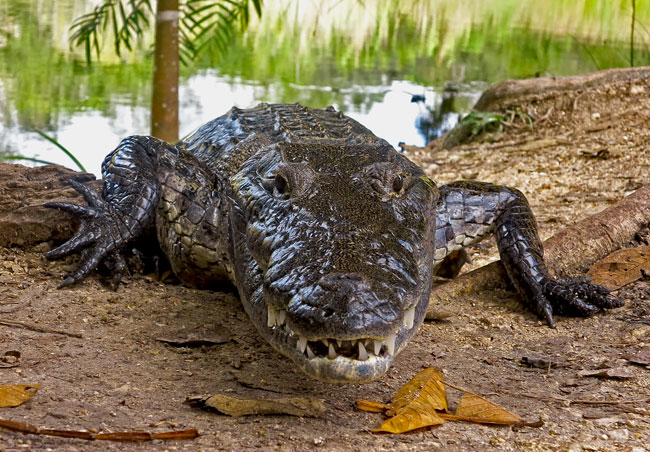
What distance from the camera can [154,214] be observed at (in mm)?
3494

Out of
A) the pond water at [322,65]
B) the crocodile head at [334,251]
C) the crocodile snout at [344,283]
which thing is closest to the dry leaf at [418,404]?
the crocodile head at [334,251]

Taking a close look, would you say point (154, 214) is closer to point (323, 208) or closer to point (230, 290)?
point (230, 290)

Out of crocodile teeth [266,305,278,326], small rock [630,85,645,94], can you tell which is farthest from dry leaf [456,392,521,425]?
small rock [630,85,645,94]

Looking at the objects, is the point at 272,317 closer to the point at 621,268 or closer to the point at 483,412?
the point at 483,412

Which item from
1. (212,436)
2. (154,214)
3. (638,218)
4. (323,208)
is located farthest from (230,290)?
(638,218)

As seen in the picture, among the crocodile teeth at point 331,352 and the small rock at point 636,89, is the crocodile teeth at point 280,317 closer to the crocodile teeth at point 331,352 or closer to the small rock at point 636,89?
the crocodile teeth at point 331,352

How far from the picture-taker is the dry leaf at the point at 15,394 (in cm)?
186

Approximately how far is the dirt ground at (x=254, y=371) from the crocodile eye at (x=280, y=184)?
1.88 feet

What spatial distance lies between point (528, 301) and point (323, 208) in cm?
134

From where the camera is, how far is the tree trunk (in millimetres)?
5867

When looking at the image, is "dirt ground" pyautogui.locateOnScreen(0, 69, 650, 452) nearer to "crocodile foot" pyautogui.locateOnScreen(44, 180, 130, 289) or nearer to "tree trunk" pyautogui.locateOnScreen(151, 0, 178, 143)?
"crocodile foot" pyautogui.locateOnScreen(44, 180, 130, 289)

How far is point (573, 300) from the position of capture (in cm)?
300

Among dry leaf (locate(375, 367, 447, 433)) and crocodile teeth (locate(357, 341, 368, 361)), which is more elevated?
crocodile teeth (locate(357, 341, 368, 361))

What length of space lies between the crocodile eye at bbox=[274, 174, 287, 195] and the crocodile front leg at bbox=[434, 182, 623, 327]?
111cm
